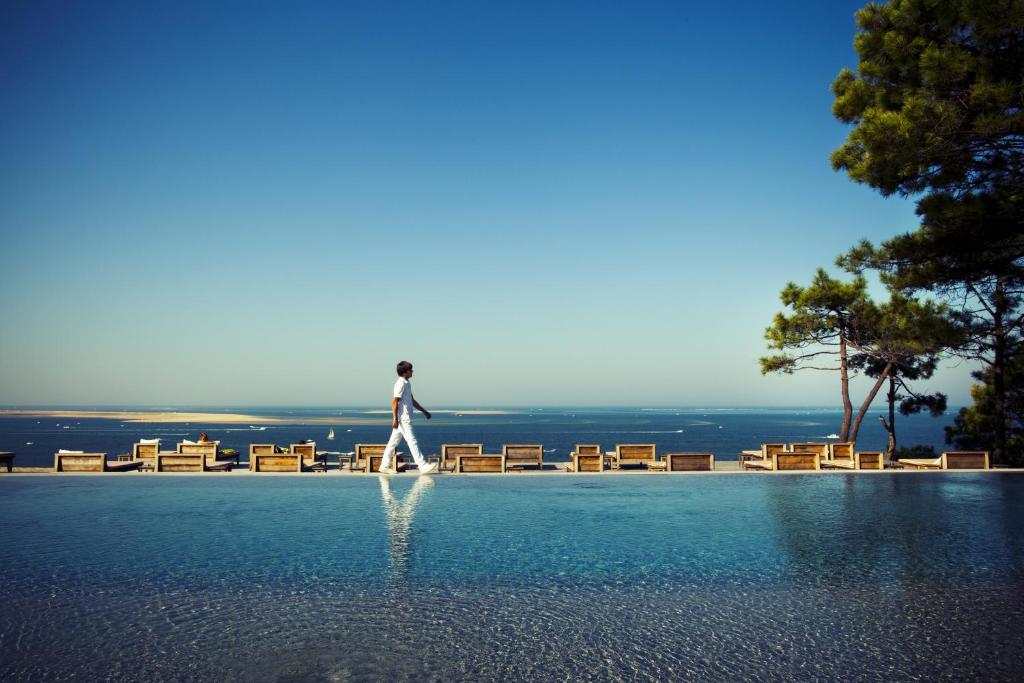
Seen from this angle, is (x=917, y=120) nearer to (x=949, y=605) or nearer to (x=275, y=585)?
(x=949, y=605)

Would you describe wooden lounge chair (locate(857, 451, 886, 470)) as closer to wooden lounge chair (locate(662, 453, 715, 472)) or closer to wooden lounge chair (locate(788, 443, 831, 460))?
wooden lounge chair (locate(788, 443, 831, 460))

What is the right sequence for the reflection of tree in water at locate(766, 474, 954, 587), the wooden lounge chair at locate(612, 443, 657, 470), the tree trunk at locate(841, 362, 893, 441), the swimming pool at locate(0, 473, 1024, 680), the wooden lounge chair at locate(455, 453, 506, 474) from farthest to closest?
the tree trunk at locate(841, 362, 893, 441) < the wooden lounge chair at locate(612, 443, 657, 470) < the wooden lounge chair at locate(455, 453, 506, 474) < the reflection of tree in water at locate(766, 474, 954, 587) < the swimming pool at locate(0, 473, 1024, 680)

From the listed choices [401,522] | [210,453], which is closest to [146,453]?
[210,453]

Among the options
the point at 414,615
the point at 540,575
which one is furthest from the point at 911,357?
the point at 414,615

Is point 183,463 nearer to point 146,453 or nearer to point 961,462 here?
point 146,453

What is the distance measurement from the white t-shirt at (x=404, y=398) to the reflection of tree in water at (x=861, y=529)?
721cm

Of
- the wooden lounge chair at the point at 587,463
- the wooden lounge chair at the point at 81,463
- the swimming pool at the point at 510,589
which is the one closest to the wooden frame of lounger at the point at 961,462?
the swimming pool at the point at 510,589

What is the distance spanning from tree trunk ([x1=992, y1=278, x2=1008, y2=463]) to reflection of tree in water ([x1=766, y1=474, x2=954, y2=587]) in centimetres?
792

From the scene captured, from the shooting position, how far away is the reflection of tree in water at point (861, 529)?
6863mm

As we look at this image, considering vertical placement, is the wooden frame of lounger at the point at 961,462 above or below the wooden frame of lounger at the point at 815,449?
below

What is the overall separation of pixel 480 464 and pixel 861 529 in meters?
9.14

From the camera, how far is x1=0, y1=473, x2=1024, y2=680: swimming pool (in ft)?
14.7

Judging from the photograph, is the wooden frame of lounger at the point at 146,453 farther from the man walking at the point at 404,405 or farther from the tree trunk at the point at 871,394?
the tree trunk at the point at 871,394

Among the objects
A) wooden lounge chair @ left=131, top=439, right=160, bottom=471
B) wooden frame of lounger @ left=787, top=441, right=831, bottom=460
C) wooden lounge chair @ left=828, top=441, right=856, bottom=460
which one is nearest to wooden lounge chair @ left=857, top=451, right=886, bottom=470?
wooden lounge chair @ left=828, top=441, right=856, bottom=460
